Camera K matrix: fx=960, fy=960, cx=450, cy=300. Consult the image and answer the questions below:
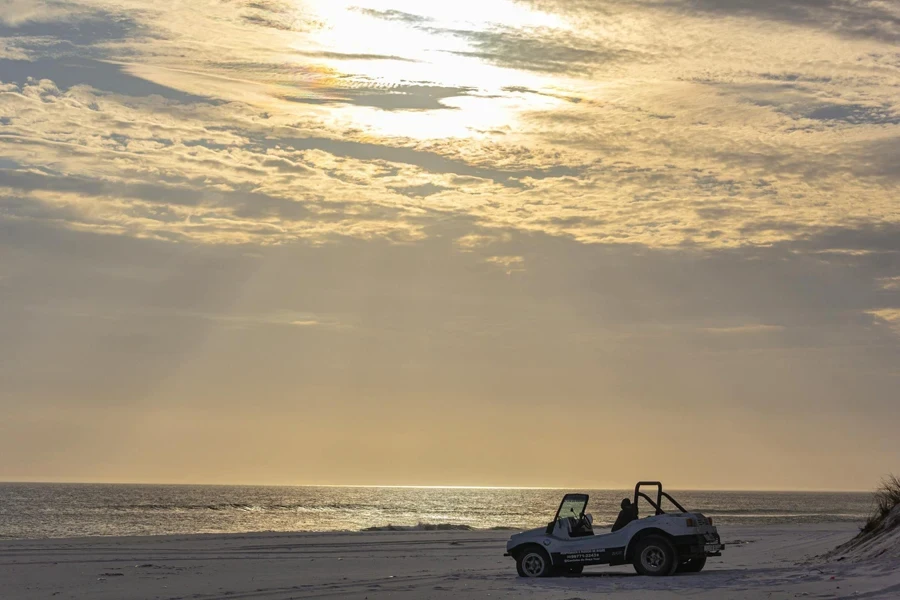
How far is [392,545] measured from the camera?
3350cm

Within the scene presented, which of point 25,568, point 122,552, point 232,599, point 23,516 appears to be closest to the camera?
point 232,599

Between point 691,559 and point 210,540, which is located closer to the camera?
point 691,559

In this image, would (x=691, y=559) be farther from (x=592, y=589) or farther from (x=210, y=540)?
(x=210, y=540)

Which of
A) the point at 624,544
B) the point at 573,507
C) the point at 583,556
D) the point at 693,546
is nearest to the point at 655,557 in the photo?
the point at 624,544

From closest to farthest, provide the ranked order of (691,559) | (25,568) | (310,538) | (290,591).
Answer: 1. (290,591)
2. (691,559)
3. (25,568)
4. (310,538)

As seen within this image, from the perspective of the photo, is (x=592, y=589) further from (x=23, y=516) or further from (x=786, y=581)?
(x=23, y=516)

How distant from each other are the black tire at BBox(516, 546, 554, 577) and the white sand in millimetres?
483

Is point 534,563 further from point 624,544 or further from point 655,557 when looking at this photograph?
point 655,557

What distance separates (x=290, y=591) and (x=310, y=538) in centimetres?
1900

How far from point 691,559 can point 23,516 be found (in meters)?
72.3

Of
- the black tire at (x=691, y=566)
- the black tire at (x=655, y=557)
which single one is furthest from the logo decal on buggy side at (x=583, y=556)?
the black tire at (x=691, y=566)

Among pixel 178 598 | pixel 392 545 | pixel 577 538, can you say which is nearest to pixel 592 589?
pixel 577 538

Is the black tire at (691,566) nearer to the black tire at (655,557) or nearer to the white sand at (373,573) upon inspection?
the white sand at (373,573)

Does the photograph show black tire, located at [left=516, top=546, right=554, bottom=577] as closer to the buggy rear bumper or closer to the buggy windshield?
the buggy windshield
